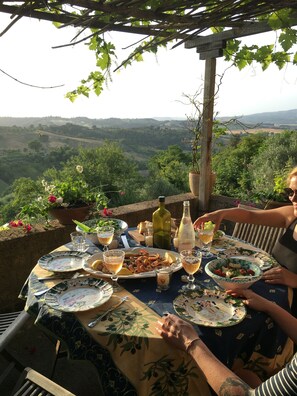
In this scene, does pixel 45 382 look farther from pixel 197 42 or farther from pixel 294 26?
pixel 197 42

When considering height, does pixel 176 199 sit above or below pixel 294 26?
below

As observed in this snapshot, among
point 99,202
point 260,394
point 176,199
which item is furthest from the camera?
point 176,199

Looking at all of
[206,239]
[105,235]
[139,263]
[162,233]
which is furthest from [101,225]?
[206,239]

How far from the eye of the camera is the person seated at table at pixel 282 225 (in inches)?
63.3

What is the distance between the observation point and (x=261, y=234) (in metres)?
2.69

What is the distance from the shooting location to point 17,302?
9.10ft

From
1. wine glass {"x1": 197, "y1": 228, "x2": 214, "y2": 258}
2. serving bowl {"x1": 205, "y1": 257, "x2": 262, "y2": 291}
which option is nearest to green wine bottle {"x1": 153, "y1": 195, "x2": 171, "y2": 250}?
wine glass {"x1": 197, "y1": 228, "x2": 214, "y2": 258}

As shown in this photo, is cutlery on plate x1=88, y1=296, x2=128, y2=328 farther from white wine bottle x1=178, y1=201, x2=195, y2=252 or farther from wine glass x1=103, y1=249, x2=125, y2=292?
white wine bottle x1=178, y1=201, x2=195, y2=252

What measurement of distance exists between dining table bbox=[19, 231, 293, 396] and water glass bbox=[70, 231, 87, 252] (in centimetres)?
34

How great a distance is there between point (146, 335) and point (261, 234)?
1.78m

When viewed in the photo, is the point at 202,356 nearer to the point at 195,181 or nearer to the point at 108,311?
the point at 108,311

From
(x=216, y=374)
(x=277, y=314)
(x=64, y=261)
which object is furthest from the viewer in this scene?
(x=64, y=261)

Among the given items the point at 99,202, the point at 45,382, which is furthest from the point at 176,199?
the point at 45,382

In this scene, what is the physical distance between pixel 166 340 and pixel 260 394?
34 cm
